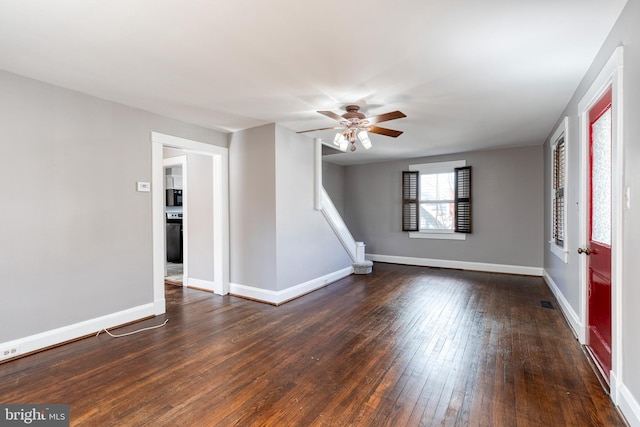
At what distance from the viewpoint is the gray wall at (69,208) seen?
8.41 feet

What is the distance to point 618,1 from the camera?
5.65 feet

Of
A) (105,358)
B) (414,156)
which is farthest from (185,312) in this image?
(414,156)

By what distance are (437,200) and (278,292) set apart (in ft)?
13.7

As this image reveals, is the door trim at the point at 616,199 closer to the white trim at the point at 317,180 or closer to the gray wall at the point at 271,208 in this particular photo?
the gray wall at the point at 271,208

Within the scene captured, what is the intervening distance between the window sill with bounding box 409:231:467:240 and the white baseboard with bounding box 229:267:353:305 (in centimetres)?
267

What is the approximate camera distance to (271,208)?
4.07m

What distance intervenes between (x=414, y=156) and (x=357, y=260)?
2.56 m

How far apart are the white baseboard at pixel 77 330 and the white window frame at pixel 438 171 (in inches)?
208

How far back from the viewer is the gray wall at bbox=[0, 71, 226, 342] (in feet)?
8.41

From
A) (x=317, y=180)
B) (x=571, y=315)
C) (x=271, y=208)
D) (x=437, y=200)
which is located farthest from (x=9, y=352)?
(x=437, y=200)

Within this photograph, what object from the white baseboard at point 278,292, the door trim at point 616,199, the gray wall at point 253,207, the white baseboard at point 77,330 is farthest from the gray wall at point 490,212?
the white baseboard at point 77,330

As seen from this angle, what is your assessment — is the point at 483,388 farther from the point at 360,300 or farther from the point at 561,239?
the point at 561,239

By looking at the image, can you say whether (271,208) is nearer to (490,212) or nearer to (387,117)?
(387,117)

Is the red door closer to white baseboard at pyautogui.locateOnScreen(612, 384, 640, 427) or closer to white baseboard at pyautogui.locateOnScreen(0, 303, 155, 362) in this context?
white baseboard at pyautogui.locateOnScreen(612, 384, 640, 427)
